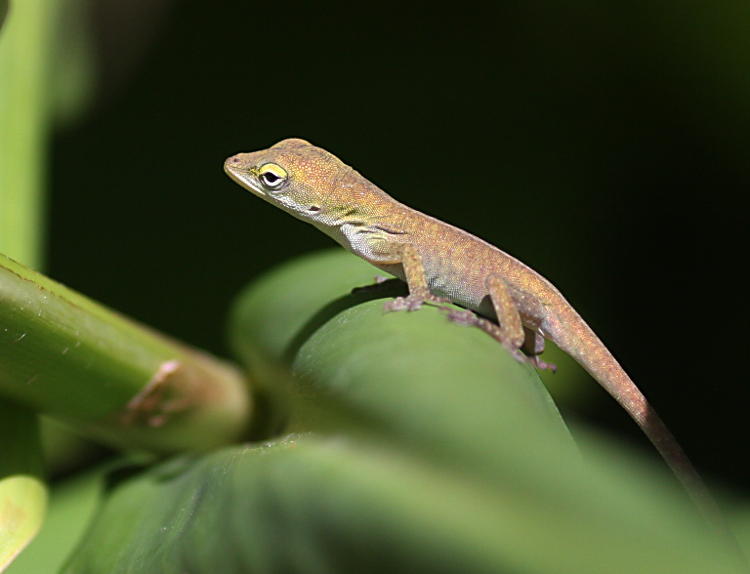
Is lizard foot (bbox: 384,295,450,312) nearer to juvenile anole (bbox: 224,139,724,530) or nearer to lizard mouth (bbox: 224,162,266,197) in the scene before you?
juvenile anole (bbox: 224,139,724,530)

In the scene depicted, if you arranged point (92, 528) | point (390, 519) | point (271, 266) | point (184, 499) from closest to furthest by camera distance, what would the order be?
point (390, 519) → point (184, 499) → point (92, 528) → point (271, 266)

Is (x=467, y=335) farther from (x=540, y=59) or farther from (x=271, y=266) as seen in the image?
(x=540, y=59)

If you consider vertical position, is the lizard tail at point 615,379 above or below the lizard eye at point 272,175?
below

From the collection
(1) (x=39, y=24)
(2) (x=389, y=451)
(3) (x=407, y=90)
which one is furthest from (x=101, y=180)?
(2) (x=389, y=451)

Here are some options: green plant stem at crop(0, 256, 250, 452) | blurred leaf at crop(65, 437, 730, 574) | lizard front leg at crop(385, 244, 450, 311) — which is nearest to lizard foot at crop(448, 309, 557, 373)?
lizard front leg at crop(385, 244, 450, 311)

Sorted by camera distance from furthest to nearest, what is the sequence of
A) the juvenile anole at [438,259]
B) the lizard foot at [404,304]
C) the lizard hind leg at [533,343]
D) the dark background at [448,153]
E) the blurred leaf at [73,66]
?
the dark background at [448,153]
the blurred leaf at [73,66]
the lizard hind leg at [533,343]
the juvenile anole at [438,259]
the lizard foot at [404,304]

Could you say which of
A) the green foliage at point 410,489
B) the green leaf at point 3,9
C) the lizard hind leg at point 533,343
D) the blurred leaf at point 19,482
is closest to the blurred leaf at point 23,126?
the green leaf at point 3,9

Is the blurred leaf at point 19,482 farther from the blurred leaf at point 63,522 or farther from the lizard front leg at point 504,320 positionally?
the lizard front leg at point 504,320

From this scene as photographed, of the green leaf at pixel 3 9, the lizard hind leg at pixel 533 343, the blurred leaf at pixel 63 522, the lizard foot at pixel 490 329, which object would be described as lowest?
the blurred leaf at pixel 63 522
